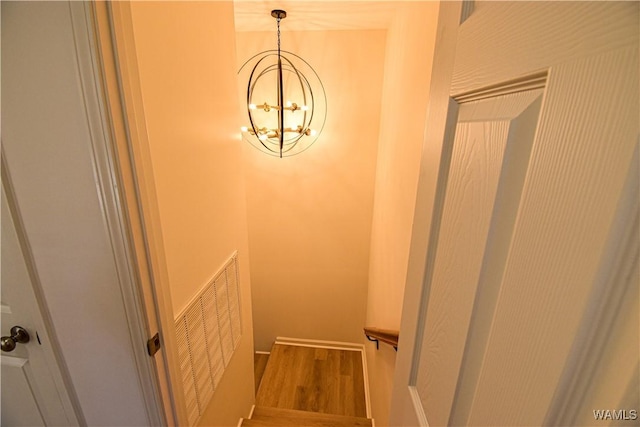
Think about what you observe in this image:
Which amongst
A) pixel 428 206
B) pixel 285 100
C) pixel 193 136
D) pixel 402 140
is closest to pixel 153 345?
pixel 193 136

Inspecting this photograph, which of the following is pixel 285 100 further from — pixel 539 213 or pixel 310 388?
pixel 310 388

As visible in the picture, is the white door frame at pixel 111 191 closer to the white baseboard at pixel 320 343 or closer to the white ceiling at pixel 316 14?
the white ceiling at pixel 316 14

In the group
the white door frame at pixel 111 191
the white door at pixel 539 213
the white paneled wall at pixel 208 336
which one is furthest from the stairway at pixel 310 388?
the white door at pixel 539 213

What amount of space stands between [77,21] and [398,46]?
1.61m

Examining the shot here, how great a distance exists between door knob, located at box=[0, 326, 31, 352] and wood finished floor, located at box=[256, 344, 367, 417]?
6.72ft

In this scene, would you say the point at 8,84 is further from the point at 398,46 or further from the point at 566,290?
the point at 398,46

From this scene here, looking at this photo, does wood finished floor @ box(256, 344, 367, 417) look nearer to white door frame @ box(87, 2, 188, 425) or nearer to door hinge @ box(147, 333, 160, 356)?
white door frame @ box(87, 2, 188, 425)

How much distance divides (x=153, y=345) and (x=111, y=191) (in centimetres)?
49

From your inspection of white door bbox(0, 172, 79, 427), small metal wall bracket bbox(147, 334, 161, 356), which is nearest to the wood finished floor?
white door bbox(0, 172, 79, 427)

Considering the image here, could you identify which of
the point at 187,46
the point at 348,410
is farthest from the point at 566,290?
the point at 348,410

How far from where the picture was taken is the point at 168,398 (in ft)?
2.92

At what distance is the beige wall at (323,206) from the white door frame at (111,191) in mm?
1979

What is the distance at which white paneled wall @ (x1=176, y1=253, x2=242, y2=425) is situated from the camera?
1.01 meters

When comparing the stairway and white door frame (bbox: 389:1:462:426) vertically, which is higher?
white door frame (bbox: 389:1:462:426)
